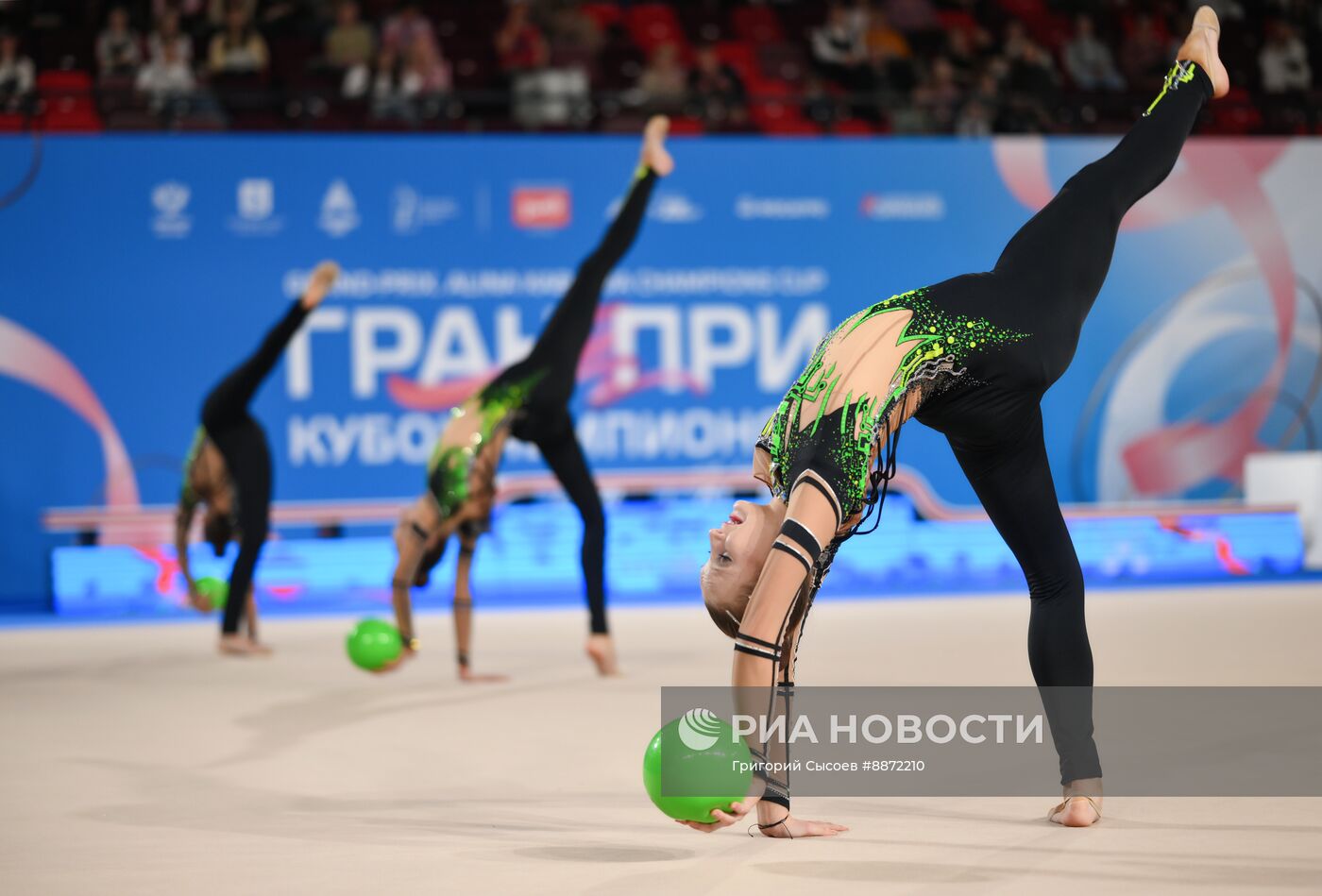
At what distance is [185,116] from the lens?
10062 mm

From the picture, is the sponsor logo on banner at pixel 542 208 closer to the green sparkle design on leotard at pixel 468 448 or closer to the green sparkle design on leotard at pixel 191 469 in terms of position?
the green sparkle design on leotard at pixel 191 469

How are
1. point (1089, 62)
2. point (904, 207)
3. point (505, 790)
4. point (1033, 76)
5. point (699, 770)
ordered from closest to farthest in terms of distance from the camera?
point (699, 770)
point (505, 790)
point (904, 207)
point (1033, 76)
point (1089, 62)

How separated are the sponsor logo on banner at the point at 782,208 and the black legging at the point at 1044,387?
7.41 m

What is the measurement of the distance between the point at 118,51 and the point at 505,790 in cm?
817

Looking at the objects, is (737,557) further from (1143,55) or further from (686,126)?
(1143,55)

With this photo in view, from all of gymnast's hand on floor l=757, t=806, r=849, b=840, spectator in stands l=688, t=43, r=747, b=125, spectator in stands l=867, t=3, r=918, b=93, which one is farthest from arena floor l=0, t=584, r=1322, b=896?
spectator in stands l=867, t=3, r=918, b=93

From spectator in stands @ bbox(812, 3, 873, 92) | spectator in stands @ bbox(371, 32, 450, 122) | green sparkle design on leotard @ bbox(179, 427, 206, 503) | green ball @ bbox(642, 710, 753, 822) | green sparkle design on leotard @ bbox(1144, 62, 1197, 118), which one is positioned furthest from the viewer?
spectator in stands @ bbox(812, 3, 873, 92)

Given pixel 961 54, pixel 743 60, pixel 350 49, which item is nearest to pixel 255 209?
pixel 350 49

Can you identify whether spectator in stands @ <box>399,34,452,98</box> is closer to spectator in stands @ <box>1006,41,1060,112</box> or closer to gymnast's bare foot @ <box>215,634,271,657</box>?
spectator in stands @ <box>1006,41,1060,112</box>

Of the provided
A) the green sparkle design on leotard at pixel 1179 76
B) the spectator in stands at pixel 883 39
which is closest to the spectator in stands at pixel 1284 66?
the spectator in stands at pixel 883 39

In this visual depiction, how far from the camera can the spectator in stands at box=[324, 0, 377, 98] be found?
10.6m

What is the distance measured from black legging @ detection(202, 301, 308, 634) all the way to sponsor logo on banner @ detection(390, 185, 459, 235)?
3319 millimetres

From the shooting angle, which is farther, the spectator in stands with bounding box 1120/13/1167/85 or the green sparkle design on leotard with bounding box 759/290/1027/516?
the spectator in stands with bounding box 1120/13/1167/85

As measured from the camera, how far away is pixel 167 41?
10.3 m
